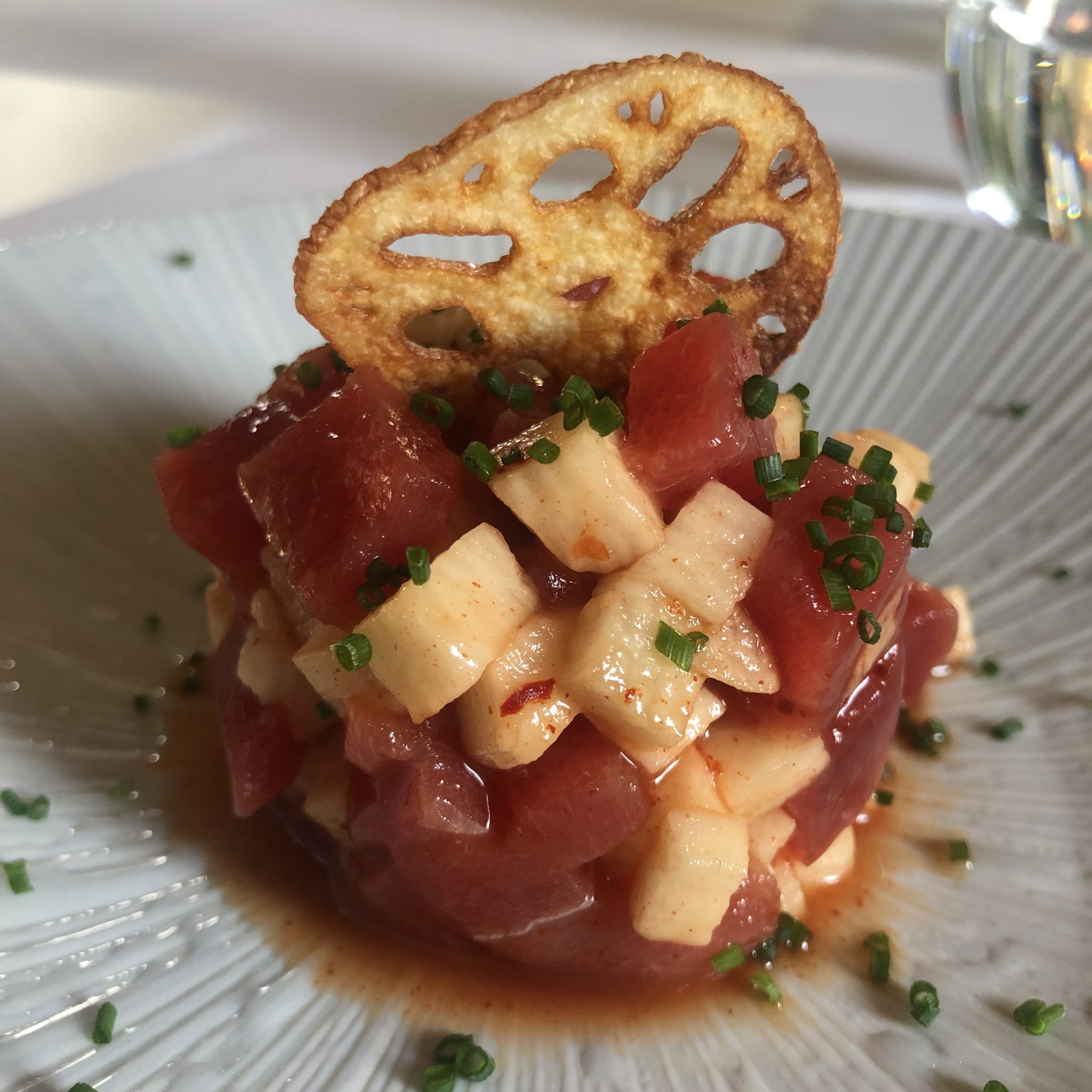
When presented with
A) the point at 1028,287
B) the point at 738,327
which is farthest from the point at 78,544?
the point at 1028,287

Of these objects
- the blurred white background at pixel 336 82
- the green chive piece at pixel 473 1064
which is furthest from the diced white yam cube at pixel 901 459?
the blurred white background at pixel 336 82

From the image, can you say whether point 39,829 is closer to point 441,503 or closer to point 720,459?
point 441,503

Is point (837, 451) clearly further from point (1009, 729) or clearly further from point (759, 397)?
point (1009, 729)

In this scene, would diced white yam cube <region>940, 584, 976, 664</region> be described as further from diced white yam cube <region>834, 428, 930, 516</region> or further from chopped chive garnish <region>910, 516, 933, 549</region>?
chopped chive garnish <region>910, 516, 933, 549</region>

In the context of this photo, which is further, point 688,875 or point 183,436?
point 183,436

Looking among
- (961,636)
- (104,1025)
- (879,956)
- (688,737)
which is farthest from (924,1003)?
(104,1025)

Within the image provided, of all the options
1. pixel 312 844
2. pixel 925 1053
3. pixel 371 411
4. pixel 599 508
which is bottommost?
pixel 925 1053
